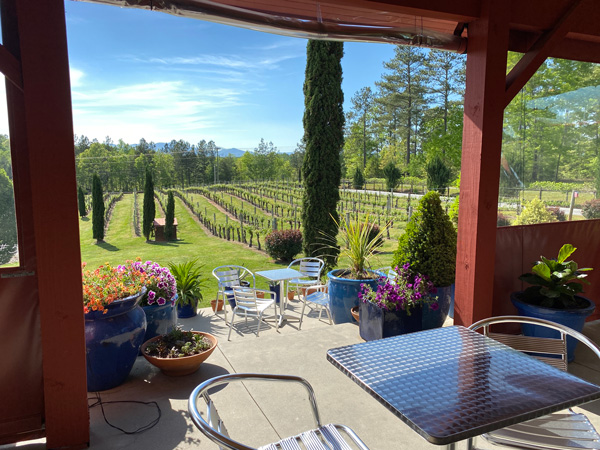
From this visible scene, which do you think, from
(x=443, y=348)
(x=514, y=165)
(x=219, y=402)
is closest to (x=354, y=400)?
(x=219, y=402)

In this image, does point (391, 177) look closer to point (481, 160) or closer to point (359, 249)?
point (359, 249)

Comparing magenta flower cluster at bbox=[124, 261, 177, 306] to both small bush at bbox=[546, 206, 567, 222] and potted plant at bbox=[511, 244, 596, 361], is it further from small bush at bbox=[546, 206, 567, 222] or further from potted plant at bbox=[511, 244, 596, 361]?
small bush at bbox=[546, 206, 567, 222]

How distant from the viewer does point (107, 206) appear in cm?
2022

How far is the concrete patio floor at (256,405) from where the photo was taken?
2.13 metres

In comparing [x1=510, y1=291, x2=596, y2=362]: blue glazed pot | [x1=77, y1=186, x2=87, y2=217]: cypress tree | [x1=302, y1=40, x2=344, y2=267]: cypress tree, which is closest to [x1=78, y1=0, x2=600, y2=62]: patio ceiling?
[x1=510, y1=291, x2=596, y2=362]: blue glazed pot

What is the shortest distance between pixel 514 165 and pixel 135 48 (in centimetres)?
3520

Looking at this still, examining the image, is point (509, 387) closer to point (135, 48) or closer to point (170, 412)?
point (170, 412)

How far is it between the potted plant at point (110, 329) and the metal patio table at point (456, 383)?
160 centimetres

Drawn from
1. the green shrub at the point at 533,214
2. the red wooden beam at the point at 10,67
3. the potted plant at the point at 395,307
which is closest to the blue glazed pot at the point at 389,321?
the potted plant at the point at 395,307

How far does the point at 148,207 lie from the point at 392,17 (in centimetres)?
1424

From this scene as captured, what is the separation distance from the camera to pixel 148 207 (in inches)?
616

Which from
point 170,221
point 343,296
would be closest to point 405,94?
point 170,221

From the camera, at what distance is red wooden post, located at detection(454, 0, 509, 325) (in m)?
2.79

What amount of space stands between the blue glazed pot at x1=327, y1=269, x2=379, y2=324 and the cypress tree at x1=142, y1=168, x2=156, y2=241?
12291 millimetres
